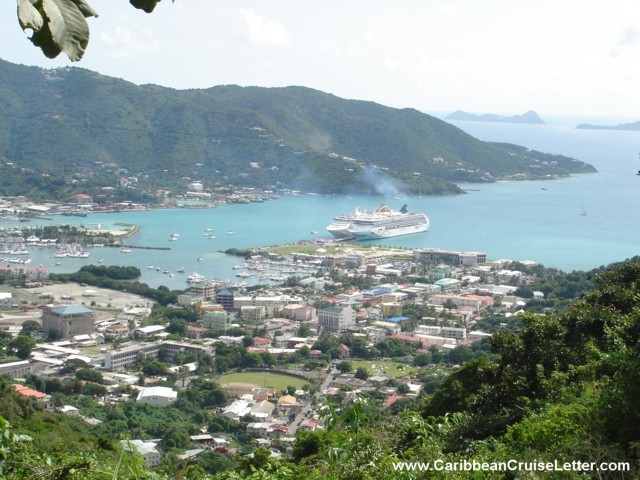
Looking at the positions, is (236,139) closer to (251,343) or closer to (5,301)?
(5,301)

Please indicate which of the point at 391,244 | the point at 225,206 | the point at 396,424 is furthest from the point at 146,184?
the point at 396,424

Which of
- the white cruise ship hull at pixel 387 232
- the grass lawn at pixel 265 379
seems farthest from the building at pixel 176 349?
the white cruise ship hull at pixel 387 232

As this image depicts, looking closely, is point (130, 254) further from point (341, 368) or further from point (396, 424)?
point (396, 424)

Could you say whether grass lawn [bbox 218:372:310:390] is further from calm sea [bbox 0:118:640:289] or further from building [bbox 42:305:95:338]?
calm sea [bbox 0:118:640:289]

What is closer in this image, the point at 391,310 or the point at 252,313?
the point at 252,313

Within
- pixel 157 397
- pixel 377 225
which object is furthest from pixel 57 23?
pixel 377 225
